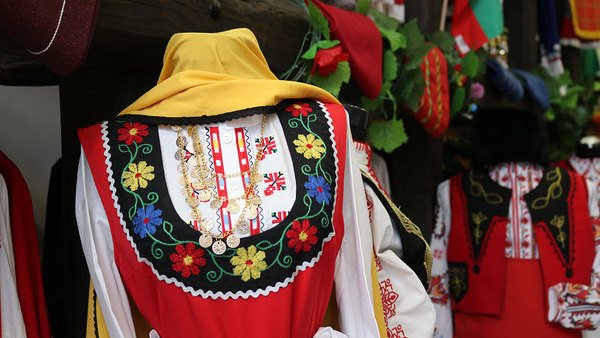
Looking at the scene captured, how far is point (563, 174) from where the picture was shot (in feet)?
8.52

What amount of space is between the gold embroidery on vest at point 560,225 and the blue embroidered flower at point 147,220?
1735 mm

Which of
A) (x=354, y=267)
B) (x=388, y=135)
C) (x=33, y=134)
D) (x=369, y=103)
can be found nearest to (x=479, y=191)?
(x=388, y=135)

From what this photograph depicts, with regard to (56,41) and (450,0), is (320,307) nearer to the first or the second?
(56,41)

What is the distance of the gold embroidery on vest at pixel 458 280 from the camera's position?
2.67m

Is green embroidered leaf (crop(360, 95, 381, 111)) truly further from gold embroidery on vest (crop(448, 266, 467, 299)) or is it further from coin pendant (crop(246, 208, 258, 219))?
coin pendant (crop(246, 208, 258, 219))

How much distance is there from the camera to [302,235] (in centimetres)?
136

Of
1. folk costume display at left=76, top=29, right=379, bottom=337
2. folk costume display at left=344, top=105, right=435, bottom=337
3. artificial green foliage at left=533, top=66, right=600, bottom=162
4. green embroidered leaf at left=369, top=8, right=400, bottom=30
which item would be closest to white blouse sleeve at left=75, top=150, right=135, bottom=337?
folk costume display at left=76, top=29, right=379, bottom=337

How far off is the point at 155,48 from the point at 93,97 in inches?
11.6

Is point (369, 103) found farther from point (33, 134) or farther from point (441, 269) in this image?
point (33, 134)

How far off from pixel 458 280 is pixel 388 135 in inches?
29.2

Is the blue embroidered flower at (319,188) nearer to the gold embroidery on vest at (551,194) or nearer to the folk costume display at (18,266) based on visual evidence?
the folk costume display at (18,266)

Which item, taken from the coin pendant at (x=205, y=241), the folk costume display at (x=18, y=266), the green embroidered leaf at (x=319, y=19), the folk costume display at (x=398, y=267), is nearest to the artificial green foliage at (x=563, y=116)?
the green embroidered leaf at (x=319, y=19)

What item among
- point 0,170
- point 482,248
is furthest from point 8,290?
point 482,248

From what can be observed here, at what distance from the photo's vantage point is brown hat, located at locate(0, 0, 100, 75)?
1.14 metres
